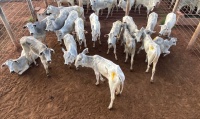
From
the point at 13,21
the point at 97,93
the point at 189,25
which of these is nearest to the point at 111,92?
the point at 97,93

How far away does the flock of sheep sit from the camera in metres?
5.48

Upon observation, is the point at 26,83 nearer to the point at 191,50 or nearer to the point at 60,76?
the point at 60,76

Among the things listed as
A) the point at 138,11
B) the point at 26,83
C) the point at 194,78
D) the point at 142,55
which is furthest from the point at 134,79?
the point at 138,11

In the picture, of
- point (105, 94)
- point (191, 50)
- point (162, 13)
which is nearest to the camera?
point (105, 94)

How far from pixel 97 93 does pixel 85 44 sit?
7.22 feet

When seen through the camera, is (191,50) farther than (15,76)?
Yes

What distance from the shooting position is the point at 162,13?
9984 mm

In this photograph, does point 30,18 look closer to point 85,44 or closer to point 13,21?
point 13,21

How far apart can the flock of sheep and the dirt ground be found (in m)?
0.31

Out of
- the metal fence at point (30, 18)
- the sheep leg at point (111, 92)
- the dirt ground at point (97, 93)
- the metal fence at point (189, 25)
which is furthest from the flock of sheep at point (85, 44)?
the metal fence at point (30, 18)

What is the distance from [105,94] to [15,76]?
3168mm

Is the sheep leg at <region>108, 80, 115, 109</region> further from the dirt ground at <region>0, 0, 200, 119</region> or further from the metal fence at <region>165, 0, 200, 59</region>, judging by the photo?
the metal fence at <region>165, 0, 200, 59</region>

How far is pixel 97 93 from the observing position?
5.83m

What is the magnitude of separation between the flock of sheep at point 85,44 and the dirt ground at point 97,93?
0.31 meters
